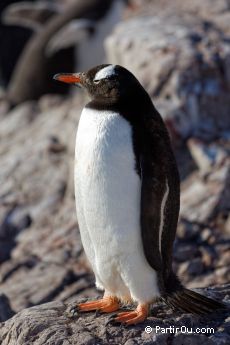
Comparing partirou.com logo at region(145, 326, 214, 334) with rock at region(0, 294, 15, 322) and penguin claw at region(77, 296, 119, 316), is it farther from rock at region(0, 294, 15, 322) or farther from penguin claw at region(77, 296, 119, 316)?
rock at region(0, 294, 15, 322)

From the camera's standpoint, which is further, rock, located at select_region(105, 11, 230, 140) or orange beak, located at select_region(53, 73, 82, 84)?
rock, located at select_region(105, 11, 230, 140)

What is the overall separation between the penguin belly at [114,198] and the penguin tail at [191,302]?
0.37 ft

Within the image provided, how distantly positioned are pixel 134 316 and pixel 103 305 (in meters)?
0.27

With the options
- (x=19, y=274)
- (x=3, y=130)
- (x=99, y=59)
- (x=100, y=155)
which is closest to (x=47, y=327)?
(x=100, y=155)

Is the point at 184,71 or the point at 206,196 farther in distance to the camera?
the point at 184,71

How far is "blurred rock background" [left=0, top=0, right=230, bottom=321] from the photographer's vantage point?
6805mm

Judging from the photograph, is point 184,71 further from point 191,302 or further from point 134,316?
point 134,316

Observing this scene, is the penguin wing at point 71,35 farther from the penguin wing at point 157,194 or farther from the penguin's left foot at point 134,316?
the penguin's left foot at point 134,316

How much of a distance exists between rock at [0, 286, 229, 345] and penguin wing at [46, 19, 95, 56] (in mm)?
6203

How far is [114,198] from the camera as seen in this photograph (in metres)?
4.38

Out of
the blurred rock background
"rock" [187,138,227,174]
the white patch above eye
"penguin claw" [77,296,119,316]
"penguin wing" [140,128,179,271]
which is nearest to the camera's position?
"penguin wing" [140,128,179,271]

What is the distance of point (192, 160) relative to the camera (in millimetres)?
7375

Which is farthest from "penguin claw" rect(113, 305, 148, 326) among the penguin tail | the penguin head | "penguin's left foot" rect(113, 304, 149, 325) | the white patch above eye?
the white patch above eye

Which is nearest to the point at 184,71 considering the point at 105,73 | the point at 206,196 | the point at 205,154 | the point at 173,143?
the point at 173,143
